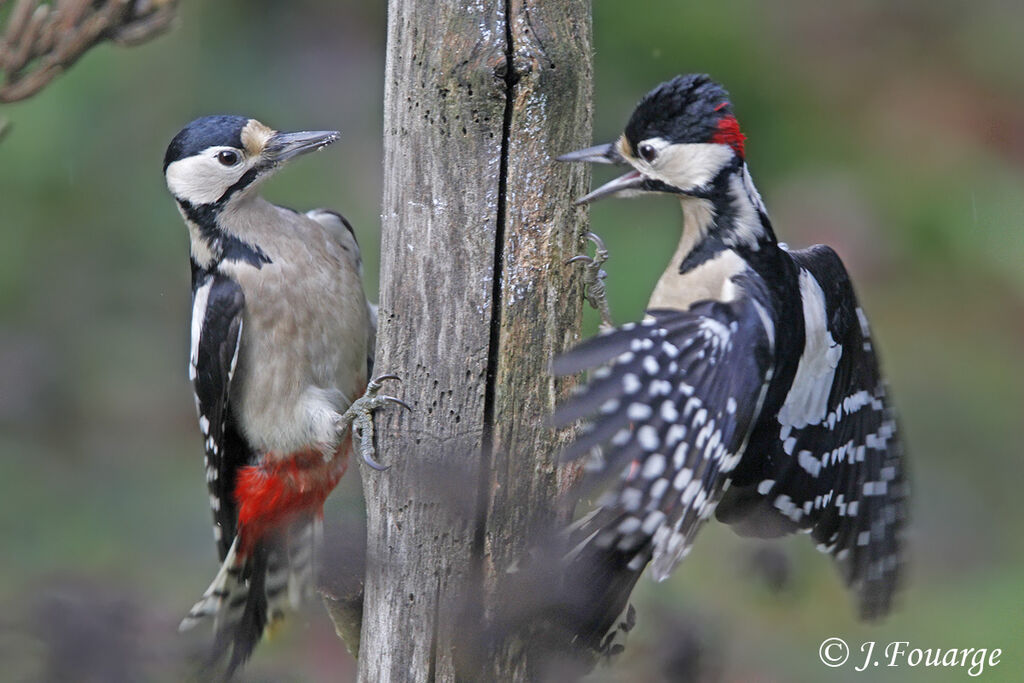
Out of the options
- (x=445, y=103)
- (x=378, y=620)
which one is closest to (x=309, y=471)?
(x=378, y=620)

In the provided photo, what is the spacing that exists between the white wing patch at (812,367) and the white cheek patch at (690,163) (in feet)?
1.20

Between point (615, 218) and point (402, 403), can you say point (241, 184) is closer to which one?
point (402, 403)

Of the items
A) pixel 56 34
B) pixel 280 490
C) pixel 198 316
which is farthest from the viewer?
pixel 280 490

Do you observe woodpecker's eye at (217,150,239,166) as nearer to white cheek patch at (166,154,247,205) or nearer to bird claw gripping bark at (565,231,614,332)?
white cheek patch at (166,154,247,205)

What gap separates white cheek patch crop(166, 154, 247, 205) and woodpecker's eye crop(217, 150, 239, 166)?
0.01m

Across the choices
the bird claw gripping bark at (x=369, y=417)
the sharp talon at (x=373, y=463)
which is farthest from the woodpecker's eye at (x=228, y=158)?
the sharp talon at (x=373, y=463)

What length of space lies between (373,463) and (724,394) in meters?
0.70

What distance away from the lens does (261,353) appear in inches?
113

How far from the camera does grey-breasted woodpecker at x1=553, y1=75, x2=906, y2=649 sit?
210 centimetres

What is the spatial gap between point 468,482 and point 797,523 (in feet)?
2.75

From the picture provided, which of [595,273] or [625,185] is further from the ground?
[625,185]

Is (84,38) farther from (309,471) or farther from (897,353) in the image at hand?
(897,353)

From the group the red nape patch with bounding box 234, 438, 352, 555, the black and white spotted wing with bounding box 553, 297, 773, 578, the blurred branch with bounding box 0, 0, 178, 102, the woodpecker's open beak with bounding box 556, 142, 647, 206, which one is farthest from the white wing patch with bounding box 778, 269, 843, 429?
the blurred branch with bounding box 0, 0, 178, 102

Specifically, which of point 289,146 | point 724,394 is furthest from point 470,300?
point 289,146
